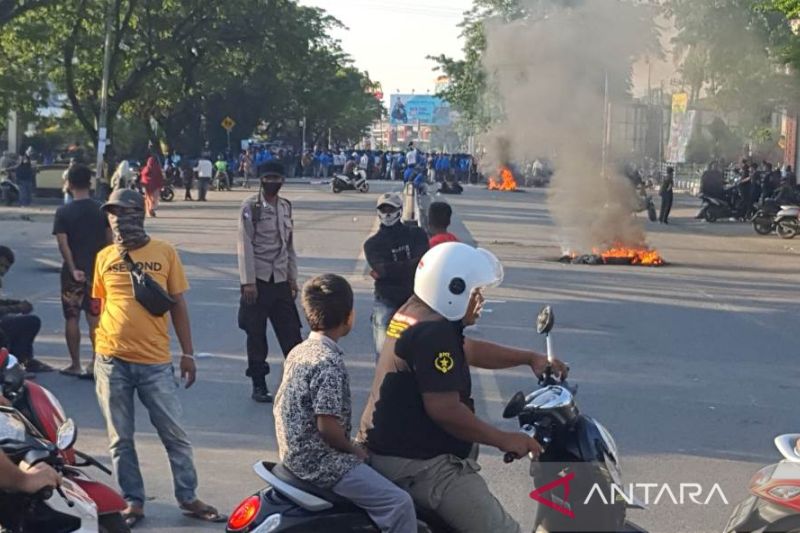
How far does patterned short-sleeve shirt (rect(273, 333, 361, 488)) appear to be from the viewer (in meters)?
4.49

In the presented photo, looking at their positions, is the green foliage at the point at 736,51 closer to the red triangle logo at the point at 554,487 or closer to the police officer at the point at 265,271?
the police officer at the point at 265,271

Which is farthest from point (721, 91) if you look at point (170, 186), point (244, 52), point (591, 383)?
point (591, 383)

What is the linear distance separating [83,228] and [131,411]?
379cm

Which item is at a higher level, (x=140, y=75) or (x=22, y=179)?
(x=140, y=75)

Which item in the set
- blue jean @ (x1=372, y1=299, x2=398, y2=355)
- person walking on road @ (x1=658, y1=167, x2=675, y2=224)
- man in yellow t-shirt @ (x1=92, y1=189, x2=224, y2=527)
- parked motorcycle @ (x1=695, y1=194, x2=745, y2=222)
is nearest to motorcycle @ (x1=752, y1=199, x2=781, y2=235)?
person walking on road @ (x1=658, y1=167, x2=675, y2=224)

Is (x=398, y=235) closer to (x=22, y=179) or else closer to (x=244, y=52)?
(x=22, y=179)

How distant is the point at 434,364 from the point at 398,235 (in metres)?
4.66

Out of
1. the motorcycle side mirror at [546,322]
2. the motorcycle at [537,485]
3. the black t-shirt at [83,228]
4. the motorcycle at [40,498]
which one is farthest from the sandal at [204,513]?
the black t-shirt at [83,228]

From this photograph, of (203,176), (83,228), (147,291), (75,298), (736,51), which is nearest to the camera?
(147,291)

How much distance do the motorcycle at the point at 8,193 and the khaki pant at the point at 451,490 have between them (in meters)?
32.9

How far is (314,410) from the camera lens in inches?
179

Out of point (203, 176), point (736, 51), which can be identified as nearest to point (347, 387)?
point (203, 176)

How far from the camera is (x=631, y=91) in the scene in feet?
95.8

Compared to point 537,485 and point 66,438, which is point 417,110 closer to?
point 66,438
